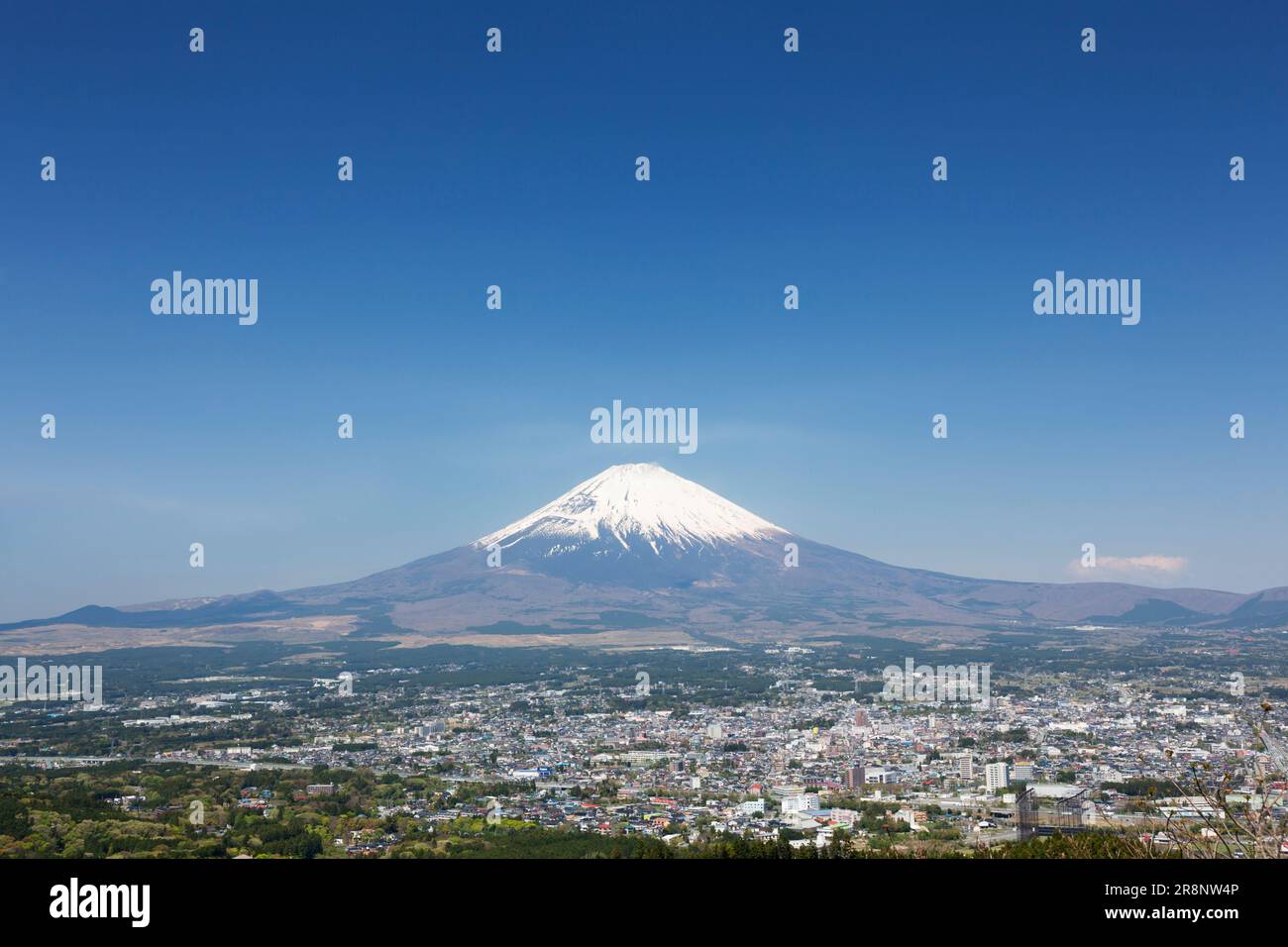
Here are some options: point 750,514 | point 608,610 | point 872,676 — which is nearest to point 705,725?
point 872,676

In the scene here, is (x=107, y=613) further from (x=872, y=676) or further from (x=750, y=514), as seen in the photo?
(x=872, y=676)

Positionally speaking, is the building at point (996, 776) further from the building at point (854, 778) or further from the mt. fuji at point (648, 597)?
the mt. fuji at point (648, 597)

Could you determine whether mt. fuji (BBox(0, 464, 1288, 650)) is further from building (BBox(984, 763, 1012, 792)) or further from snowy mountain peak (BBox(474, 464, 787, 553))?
building (BBox(984, 763, 1012, 792))

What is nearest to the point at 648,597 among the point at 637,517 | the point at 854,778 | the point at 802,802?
the point at 637,517

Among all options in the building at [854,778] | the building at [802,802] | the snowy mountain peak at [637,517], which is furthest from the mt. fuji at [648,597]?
the building at [802,802]

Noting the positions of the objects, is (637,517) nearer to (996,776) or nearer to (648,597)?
(648,597)
